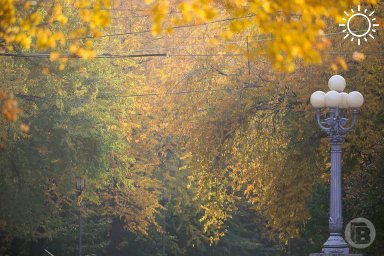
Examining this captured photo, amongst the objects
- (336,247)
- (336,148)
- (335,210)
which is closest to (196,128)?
(336,148)

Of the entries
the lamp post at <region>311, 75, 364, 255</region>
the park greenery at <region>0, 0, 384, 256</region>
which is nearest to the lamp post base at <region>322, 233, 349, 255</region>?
the lamp post at <region>311, 75, 364, 255</region>

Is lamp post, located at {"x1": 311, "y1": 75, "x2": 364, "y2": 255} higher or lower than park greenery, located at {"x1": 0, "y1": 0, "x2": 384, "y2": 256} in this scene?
lower

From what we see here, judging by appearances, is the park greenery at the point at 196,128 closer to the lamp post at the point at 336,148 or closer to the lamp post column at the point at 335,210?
the lamp post at the point at 336,148

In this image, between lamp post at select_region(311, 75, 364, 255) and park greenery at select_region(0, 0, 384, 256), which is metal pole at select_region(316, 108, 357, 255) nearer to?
lamp post at select_region(311, 75, 364, 255)

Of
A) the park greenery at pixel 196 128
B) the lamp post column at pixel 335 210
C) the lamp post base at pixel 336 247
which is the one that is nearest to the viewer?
the lamp post base at pixel 336 247

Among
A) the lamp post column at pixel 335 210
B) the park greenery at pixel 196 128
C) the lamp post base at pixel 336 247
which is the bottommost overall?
the lamp post base at pixel 336 247

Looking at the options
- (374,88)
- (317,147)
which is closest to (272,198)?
(317,147)

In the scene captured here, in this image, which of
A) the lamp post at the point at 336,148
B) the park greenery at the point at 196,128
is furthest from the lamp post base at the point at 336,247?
the park greenery at the point at 196,128

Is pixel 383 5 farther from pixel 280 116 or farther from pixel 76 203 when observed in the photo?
pixel 76 203

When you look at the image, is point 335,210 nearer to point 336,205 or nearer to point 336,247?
point 336,205

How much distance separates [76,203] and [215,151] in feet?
37.6

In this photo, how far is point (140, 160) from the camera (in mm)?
48594

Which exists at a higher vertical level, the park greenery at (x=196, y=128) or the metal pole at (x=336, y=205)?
the park greenery at (x=196, y=128)

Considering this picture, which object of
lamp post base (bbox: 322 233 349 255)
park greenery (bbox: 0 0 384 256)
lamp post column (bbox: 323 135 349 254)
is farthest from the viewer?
park greenery (bbox: 0 0 384 256)
